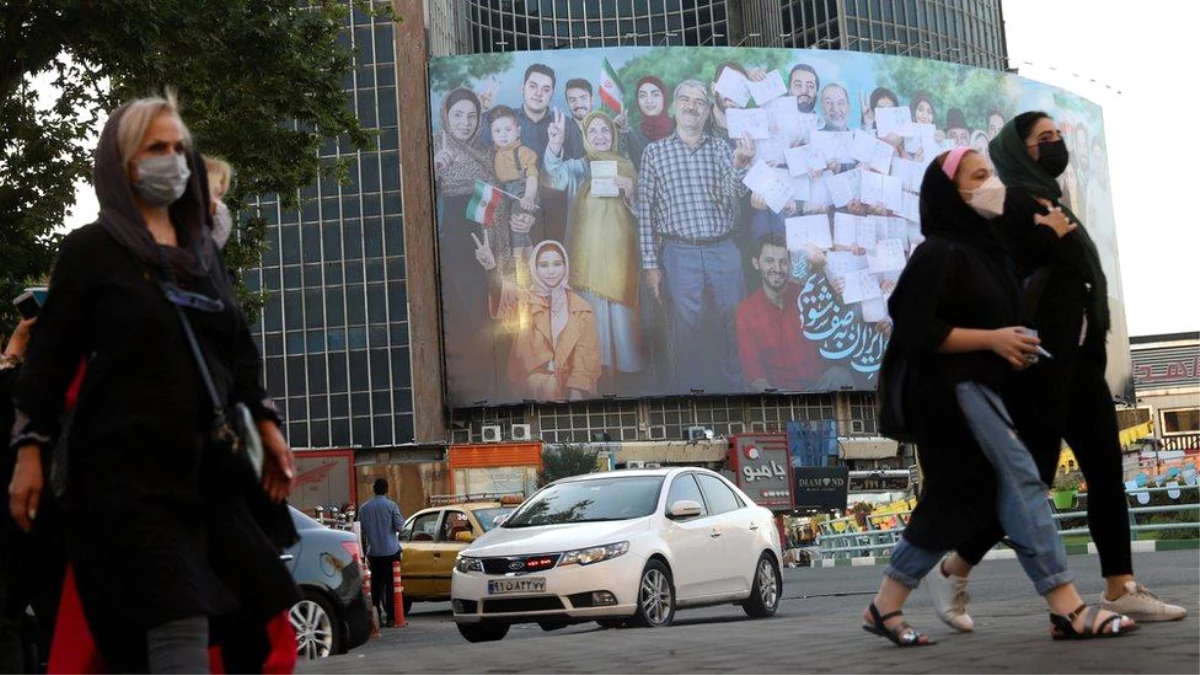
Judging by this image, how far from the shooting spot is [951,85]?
298ft

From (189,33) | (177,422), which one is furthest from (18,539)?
(189,33)

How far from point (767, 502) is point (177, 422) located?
141 feet

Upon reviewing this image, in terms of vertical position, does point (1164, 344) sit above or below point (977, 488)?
above

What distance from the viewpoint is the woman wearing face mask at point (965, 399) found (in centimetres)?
602

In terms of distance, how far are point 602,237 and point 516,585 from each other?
6794 centimetres

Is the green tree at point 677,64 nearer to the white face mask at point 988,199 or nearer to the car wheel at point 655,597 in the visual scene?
the car wheel at point 655,597

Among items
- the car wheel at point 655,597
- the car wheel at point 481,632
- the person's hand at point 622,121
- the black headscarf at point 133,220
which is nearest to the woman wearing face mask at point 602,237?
the person's hand at point 622,121

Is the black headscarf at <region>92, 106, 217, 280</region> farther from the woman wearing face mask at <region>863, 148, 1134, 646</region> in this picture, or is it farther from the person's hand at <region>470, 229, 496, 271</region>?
the person's hand at <region>470, 229, 496, 271</region>

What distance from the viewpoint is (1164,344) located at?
145625mm

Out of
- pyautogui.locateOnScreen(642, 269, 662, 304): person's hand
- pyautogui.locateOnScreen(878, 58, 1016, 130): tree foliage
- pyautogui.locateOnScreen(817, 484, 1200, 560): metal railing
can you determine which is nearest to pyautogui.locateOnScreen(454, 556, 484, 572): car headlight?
pyautogui.locateOnScreen(817, 484, 1200, 560): metal railing

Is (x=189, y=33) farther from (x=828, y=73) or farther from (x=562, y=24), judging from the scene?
(x=562, y=24)

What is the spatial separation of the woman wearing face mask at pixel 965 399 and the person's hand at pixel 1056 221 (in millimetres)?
267

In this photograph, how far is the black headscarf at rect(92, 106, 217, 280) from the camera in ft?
13.6

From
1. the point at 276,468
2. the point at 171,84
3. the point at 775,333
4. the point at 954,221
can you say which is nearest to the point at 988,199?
the point at 954,221
